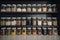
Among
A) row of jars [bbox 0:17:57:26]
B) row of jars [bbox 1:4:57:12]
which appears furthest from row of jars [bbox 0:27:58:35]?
row of jars [bbox 1:4:57:12]

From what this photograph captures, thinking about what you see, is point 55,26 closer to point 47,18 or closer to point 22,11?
point 47,18

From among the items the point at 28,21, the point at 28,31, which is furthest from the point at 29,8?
the point at 28,31

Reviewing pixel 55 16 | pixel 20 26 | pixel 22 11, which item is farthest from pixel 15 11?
pixel 55 16

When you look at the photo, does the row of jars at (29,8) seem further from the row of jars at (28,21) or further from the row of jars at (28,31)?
the row of jars at (28,31)

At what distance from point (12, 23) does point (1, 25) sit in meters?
0.23

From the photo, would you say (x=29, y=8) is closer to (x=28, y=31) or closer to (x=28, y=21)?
(x=28, y=21)

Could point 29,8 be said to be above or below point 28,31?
above

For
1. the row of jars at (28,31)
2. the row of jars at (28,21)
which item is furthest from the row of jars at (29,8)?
the row of jars at (28,31)

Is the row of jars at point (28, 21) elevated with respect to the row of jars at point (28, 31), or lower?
elevated

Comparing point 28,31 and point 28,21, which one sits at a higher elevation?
point 28,21

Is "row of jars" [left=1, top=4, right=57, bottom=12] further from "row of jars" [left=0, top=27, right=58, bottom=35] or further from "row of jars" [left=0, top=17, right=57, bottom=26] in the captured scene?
"row of jars" [left=0, top=27, right=58, bottom=35]

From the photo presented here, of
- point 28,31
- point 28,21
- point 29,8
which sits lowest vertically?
point 28,31

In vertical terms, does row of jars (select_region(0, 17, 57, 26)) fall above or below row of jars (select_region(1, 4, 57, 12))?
below

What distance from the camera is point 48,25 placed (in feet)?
9.71
